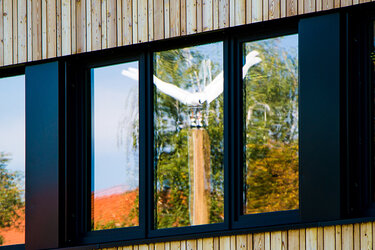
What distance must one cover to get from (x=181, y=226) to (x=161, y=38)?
1.64 m

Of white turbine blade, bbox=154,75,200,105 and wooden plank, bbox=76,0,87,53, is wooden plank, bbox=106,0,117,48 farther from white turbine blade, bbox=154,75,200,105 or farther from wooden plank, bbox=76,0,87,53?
white turbine blade, bbox=154,75,200,105

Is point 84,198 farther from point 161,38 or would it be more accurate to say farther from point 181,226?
point 161,38

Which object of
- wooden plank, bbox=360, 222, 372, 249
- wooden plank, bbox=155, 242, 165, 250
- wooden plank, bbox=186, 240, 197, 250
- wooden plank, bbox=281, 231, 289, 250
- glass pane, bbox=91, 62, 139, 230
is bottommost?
wooden plank, bbox=155, 242, 165, 250

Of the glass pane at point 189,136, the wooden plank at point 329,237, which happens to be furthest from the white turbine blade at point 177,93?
the wooden plank at point 329,237

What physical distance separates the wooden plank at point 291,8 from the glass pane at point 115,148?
161cm

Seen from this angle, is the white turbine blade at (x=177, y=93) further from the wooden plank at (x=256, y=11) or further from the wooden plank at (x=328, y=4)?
the wooden plank at (x=328, y=4)

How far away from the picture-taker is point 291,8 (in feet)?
15.3

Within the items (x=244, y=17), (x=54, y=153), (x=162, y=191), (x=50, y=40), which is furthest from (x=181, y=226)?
(x=50, y=40)

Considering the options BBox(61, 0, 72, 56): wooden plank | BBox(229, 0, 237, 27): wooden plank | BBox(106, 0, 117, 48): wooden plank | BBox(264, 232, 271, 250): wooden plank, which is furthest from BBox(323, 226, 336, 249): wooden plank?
BBox(61, 0, 72, 56): wooden plank

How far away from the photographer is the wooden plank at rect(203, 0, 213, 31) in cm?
508

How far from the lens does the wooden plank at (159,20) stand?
5352 mm

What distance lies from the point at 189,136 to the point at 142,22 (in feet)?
3.66

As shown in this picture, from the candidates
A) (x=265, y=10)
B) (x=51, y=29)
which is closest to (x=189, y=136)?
(x=265, y=10)

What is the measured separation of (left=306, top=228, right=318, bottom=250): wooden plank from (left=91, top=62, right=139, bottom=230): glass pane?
5.49ft
